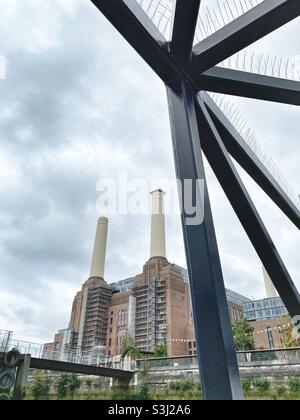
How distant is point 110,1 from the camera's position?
1.50 meters

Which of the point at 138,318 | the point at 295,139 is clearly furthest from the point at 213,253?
the point at 138,318

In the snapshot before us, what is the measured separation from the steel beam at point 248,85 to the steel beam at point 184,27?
227 millimetres

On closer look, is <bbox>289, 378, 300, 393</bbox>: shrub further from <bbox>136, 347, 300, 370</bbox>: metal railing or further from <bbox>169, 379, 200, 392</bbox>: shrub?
<bbox>169, 379, 200, 392</bbox>: shrub

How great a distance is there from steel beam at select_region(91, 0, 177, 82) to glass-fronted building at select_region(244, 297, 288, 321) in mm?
39519

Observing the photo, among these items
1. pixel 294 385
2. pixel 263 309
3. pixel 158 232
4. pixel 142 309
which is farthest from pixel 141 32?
pixel 263 309

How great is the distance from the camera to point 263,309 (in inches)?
1526

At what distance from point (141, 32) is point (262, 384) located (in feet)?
47.1

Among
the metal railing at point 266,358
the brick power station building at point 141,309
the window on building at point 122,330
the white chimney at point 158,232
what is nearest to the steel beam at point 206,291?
the metal railing at point 266,358

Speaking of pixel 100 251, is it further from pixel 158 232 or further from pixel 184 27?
pixel 184 27

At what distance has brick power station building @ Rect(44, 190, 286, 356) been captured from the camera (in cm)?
3472

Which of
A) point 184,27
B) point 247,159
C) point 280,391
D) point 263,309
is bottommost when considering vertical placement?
point 280,391

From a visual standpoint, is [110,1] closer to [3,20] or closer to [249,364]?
[3,20]

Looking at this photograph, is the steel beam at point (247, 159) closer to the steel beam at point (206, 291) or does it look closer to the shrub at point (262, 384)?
the steel beam at point (206, 291)

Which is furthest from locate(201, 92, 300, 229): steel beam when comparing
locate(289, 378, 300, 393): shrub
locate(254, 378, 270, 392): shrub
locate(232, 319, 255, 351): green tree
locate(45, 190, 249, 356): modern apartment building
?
locate(45, 190, 249, 356): modern apartment building
